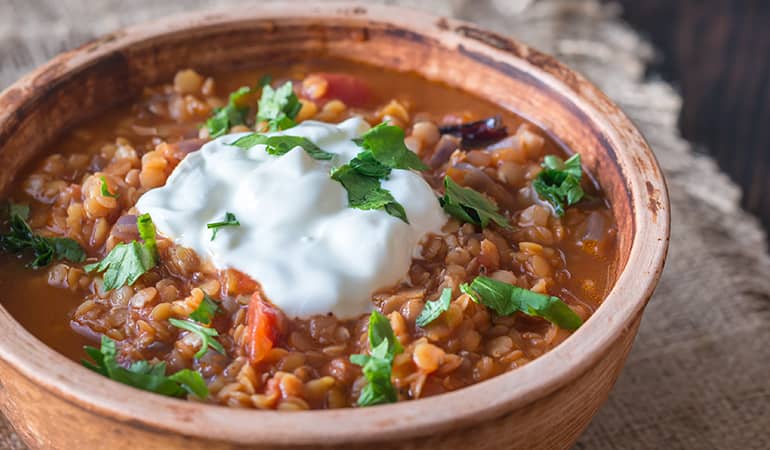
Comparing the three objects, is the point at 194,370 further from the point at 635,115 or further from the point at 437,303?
the point at 635,115

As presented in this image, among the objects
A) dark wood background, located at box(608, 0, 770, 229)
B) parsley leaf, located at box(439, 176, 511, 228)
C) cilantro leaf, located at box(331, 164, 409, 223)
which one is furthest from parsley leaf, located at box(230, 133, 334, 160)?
dark wood background, located at box(608, 0, 770, 229)

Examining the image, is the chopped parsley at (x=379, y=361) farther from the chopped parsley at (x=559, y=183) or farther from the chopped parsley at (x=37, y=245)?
the chopped parsley at (x=37, y=245)

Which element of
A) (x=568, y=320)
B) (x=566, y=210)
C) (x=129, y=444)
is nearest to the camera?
(x=129, y=444)

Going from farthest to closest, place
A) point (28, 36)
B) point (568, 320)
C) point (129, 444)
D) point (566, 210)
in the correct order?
point (28, 36), point (566, 210), point (568, 320), point (129, 444)

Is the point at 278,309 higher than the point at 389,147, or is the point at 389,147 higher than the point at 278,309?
the point at 389,147

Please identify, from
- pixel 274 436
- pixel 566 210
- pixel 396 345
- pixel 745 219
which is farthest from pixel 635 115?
pixel 274 436

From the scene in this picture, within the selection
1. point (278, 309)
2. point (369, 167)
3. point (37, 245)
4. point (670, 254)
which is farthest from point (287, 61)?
point (670, 254)

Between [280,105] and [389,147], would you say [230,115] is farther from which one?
[389,147]
